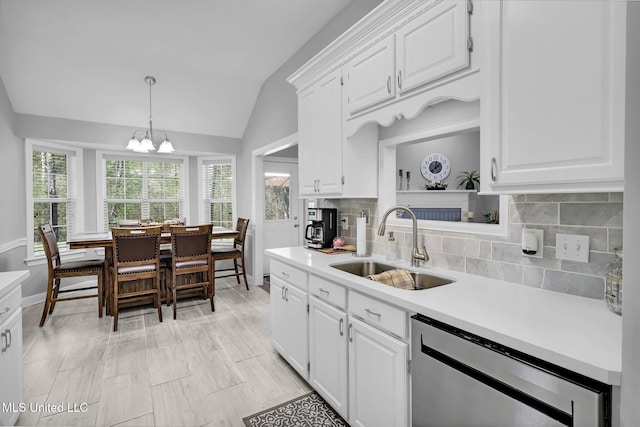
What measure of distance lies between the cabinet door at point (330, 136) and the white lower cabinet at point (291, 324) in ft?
2.72

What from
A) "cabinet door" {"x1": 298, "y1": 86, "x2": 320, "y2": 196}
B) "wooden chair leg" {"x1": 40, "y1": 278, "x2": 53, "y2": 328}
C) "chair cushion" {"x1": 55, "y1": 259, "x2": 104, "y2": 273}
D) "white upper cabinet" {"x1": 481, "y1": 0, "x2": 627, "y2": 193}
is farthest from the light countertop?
"wooden chair leg" {"x1": 40, "y1": 278, "x2": 53, "y2": 328}

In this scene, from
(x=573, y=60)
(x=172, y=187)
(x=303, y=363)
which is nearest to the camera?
(x=573, y=60)

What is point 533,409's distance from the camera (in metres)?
0.95

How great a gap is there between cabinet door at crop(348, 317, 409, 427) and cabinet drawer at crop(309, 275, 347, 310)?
0.40 feet

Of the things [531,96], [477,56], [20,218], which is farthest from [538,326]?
[20,218]

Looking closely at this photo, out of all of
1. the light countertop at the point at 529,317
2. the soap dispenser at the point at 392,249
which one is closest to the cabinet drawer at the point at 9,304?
the light countertop at the point at 529,317

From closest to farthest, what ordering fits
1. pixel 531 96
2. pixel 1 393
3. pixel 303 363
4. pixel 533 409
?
pixel 533 409, pixel 531 96, pixel 1 393, pixel 303 363

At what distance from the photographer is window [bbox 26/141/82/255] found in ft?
13.4

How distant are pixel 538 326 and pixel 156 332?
3338 mm

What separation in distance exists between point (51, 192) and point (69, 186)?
267 millimetres

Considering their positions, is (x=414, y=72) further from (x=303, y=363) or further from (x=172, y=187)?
(x=172, y=187)

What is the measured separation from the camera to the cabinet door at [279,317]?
8.09 ft

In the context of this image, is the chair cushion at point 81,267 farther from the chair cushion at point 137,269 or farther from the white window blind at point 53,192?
the white window blind at point 53,192

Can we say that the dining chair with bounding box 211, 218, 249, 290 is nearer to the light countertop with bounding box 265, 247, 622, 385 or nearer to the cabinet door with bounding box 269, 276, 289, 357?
the cabinet door with bounding box 269, 276, 289, 357
